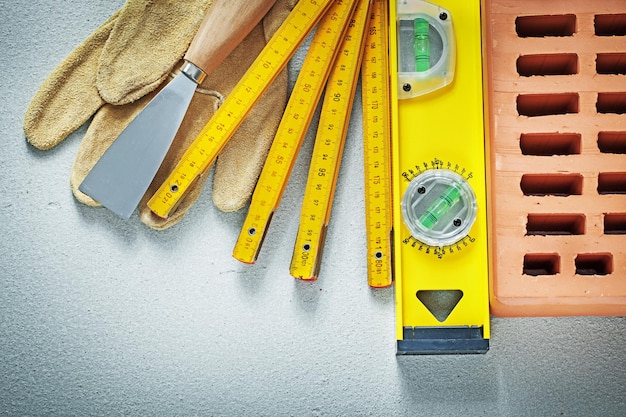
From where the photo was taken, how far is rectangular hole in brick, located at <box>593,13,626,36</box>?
1.07 metres

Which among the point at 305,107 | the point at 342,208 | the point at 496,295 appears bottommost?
the point at 496,295

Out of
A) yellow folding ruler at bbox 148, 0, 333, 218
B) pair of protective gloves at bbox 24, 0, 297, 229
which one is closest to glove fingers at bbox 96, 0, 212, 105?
pair of protective gloves at bbox 24, 0, 297, 229

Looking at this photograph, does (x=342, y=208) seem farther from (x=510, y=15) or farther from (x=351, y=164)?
(x=510, y=15)

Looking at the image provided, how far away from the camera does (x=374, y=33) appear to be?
3.64 ft

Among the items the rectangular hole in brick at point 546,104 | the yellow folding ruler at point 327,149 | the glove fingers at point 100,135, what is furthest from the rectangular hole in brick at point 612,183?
the glove fingers at point 100,135

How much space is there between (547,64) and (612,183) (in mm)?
202

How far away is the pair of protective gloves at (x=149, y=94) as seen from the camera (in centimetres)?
110

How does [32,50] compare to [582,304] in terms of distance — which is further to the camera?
[32,50]

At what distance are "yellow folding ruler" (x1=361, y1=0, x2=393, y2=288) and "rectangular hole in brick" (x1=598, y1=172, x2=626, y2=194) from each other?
313 mm

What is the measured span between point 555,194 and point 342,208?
32 cm

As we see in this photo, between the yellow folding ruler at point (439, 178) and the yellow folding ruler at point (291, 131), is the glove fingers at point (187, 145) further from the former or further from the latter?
the yellow folding ruler at point (439, 178)

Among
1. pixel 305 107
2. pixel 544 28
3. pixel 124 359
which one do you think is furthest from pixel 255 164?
pixel 544 28

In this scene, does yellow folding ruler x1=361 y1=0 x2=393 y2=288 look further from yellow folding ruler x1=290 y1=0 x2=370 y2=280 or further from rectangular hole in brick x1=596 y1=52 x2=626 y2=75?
rectangular hole in brick x1=596 y1=52 x2=626 y2=75

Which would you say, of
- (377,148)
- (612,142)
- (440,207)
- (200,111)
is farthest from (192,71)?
(612,142)
